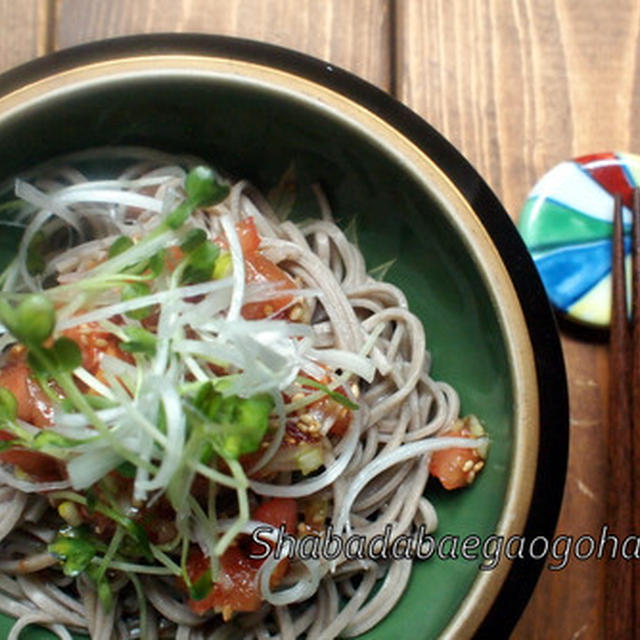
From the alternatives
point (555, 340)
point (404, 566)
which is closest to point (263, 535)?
point (404, 566)

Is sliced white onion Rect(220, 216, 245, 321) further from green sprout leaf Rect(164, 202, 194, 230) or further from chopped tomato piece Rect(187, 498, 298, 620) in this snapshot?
A: chopped tomato piece Rect(187, 498, 298, 620)

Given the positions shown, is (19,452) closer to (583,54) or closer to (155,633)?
(155,633)

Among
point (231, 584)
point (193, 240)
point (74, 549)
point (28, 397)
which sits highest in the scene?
point (193, 240)

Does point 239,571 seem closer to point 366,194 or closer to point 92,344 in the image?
point 92,344

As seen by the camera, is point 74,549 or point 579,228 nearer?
point 74,549

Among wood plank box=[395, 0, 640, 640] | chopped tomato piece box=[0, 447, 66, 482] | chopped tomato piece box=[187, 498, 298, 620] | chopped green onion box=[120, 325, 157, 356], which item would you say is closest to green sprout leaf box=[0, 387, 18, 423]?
chopped tomato piece box=[0, 447, 66, 482]

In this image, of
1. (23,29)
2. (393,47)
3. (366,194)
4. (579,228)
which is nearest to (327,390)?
(366,194)
